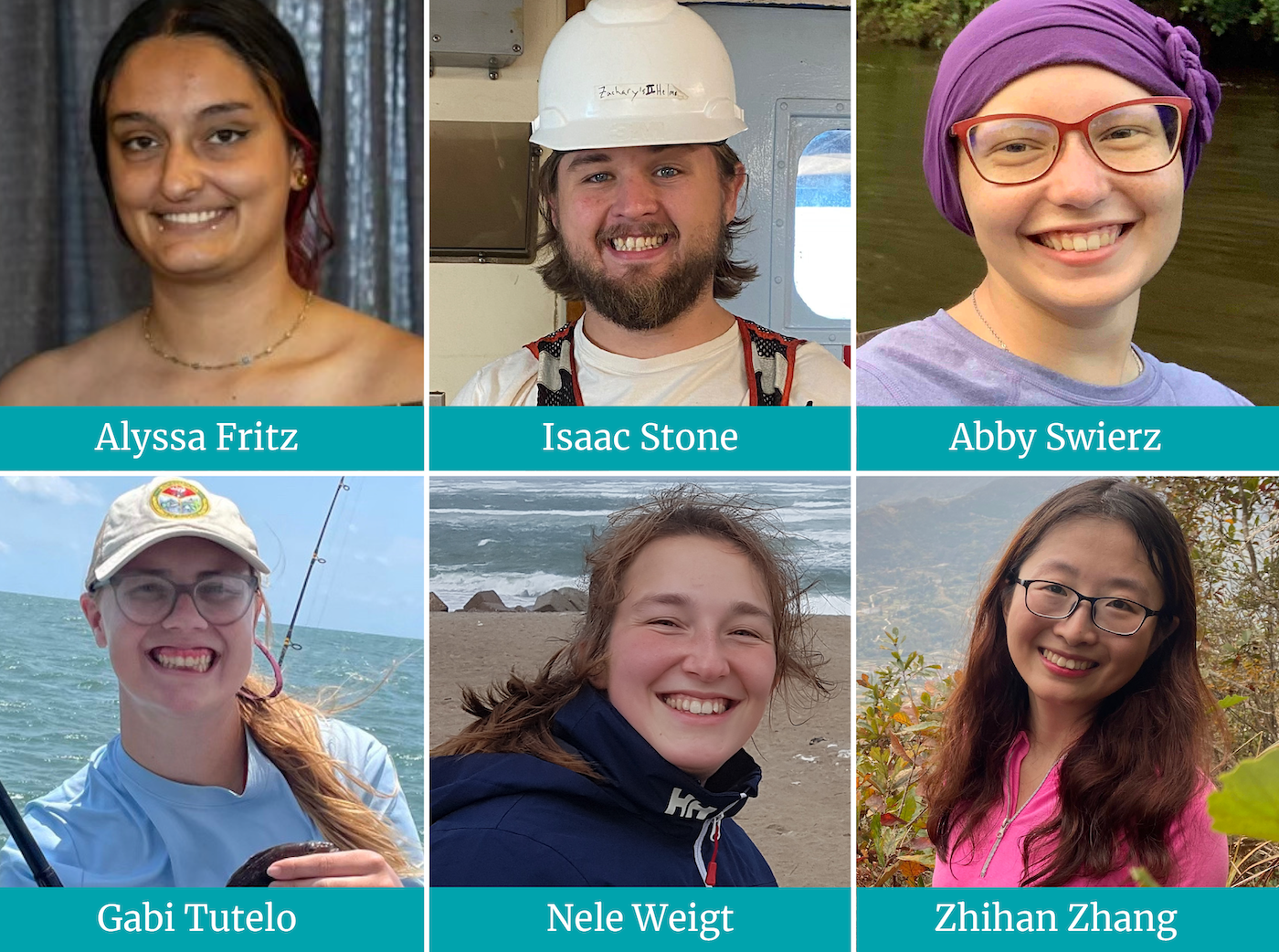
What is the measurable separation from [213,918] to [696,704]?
1130 millimetres

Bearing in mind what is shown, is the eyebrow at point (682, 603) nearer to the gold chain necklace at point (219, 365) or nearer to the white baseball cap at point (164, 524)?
the white baseball cap at point (164, 524)

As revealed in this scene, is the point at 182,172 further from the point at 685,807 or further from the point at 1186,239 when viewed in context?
the point at 1186,239

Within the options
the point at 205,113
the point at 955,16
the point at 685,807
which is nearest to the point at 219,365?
the point at 205,113

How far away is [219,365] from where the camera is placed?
8.83ft

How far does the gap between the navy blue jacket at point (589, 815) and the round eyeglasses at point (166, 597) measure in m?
0.55

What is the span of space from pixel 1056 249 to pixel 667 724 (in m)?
1.25

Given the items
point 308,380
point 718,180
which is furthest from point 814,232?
point 308,380

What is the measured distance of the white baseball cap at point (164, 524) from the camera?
259cm

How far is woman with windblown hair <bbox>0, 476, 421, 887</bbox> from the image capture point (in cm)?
262

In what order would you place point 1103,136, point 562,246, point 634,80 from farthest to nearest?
point 562,246 < point 634,80 < point 1103,136

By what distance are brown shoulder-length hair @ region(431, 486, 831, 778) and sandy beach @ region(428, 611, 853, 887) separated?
0.04m

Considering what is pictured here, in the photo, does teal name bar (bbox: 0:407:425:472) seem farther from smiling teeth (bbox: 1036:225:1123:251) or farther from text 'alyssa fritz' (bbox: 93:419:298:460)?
smiling teeth (bbox: 1036:225:1123:251)

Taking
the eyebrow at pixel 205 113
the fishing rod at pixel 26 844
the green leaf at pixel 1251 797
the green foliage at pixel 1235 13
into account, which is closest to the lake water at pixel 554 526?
the eyebrow at pixel 205 113

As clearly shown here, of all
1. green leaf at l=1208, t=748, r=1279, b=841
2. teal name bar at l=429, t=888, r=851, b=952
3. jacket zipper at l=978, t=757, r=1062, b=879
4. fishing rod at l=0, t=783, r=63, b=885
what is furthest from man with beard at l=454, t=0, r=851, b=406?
green leaf at l=1208, t=748, r=1279, b=841
